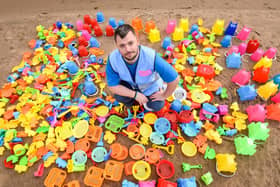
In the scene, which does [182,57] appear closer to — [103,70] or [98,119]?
[103,70]

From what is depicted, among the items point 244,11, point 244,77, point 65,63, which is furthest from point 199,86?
point 244,11

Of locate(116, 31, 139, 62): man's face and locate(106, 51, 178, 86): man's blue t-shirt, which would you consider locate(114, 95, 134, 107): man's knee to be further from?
locate(116, 31, 139, 62): man's face

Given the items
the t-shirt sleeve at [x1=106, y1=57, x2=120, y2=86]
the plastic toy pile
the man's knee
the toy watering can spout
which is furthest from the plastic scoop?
the toy watering can spout

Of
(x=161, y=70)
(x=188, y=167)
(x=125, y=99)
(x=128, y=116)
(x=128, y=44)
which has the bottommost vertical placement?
(x=188, y=167)

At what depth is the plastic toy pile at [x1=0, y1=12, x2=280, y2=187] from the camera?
1857 millimetres

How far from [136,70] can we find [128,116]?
0.72 meters

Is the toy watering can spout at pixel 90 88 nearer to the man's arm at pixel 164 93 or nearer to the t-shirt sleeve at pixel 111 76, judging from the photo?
the t-shirt sleeve at pixel 111 76

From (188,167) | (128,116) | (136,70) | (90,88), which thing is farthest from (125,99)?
(188,167)

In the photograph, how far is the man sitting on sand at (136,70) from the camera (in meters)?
1.40

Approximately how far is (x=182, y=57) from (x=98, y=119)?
1397mm

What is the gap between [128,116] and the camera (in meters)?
2.17

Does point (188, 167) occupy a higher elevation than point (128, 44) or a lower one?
lower

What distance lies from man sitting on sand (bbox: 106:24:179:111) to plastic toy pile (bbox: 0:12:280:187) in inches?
14.4

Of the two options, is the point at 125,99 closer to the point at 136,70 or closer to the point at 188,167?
the point at 136,70
